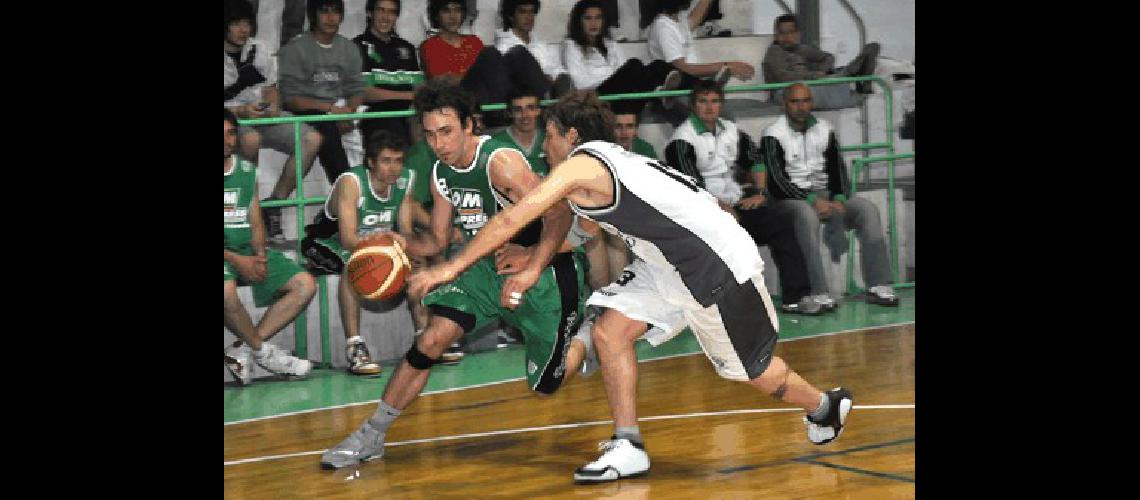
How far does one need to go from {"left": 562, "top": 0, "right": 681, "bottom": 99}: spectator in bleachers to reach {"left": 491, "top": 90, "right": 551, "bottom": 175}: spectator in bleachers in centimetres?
86

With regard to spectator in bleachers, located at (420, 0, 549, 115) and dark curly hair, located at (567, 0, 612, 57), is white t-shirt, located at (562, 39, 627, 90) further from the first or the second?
spectator in bleachers, located at (420, 0, 549, 115)

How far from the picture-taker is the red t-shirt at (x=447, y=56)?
29.4 feet

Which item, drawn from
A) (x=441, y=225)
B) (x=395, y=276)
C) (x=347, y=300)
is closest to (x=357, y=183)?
(x=347, y=300)

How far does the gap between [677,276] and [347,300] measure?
325 cm

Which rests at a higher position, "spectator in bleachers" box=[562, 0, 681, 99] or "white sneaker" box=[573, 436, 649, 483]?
"spectator in bleachers" box=[562, 0, 681, 99]

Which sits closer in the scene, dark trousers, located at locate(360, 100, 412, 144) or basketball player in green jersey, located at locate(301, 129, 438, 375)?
basketball player in green jersey, located at locate(301, 129, 438, 375)

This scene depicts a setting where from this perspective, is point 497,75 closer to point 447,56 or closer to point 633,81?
point 447,56

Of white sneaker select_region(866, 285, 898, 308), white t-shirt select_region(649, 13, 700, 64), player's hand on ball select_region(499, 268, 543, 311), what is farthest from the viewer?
white t-shirt select_region(649, 13, 700, 64)

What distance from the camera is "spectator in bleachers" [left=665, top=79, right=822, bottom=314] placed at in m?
9.58

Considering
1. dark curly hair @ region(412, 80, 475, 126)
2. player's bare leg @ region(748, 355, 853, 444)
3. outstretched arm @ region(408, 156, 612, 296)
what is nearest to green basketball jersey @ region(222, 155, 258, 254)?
dark curly hair @ region(412, 80, 475, 126)

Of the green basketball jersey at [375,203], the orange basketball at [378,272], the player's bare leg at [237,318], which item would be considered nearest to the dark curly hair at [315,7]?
the green basketball jersey at [375,203]

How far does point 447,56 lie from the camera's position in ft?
29.6

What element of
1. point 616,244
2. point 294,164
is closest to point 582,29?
point 616,244

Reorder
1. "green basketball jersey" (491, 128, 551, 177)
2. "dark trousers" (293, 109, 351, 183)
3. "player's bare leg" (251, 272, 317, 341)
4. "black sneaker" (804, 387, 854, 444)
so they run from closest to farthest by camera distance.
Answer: "black sneaker" (804, 387, 854, 444), "player's bare leg" (251, 272, 317, 341), "dark trousers" (293, 109, 351, 183), "green basketball jersey" (491, 128, 551, 177)
